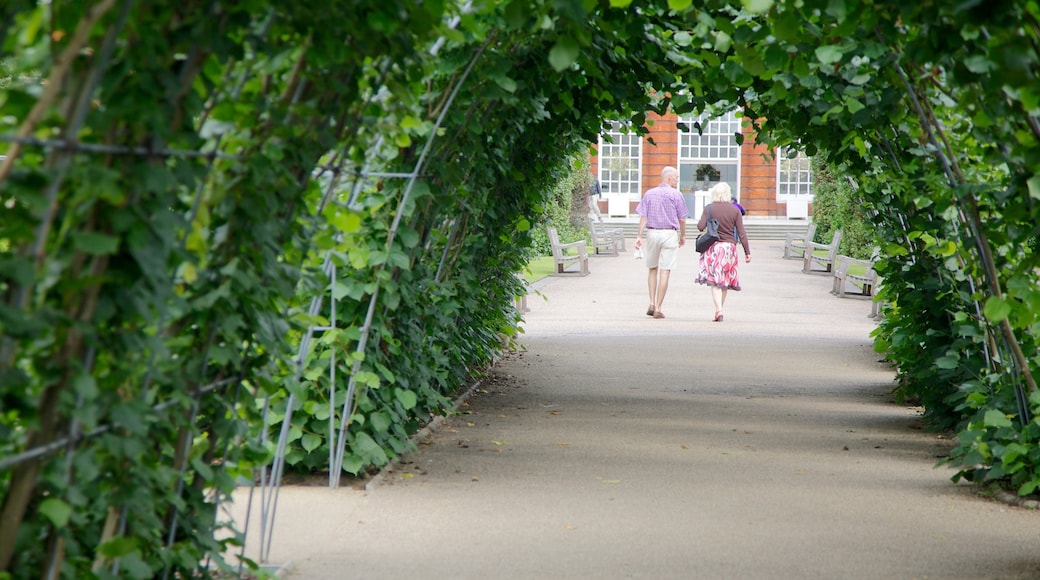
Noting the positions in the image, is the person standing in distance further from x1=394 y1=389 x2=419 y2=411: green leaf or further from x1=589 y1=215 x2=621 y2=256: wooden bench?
x1=589 y1=215 x2=621 y2=256: wooden bench

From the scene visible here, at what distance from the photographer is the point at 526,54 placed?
602 cm

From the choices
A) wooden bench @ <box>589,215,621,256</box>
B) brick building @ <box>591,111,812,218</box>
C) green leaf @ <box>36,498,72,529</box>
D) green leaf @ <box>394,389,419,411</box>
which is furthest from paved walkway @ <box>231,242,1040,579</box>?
brick building @ <box>591,111,812,218</box>

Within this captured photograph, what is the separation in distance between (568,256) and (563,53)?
67.4ft

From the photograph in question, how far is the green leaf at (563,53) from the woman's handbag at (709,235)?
11.8 metres

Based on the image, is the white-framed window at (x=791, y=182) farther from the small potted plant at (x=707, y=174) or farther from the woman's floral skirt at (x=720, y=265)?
the woman's floral skirt at (x=720, y=265)

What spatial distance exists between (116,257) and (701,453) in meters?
5.08

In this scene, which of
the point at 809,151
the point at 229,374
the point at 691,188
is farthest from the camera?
the point at 691,188

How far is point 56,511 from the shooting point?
2.38m

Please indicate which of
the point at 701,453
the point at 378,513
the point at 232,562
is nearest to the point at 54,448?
the point at 232,562

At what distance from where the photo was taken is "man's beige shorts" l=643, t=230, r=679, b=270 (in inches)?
→ 587

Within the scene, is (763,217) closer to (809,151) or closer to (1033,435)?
(809,151)

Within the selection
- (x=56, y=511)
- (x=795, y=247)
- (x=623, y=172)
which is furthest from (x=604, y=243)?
(x=56, y=511)

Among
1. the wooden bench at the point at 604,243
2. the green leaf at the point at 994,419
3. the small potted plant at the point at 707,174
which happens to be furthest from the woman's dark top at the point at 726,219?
the small potted plant at the point at 707,174

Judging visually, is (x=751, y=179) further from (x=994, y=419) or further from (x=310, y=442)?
(x=310, y=442)
